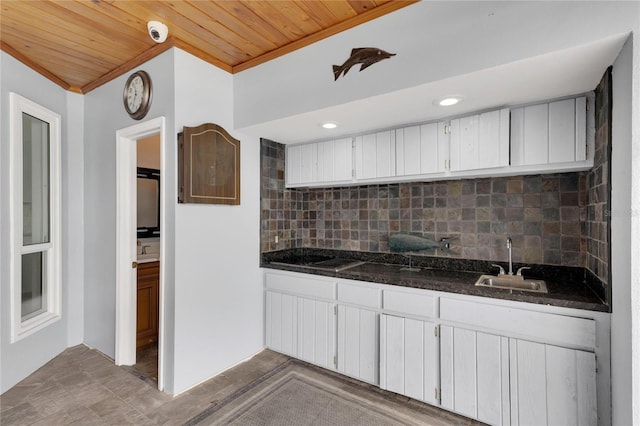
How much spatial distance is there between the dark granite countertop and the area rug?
2.72 ft

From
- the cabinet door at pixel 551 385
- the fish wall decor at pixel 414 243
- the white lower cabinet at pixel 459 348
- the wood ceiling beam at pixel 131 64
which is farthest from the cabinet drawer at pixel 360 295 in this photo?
the wood ceiling beam at pixel 131 64

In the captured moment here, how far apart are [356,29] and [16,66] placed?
8.47ft

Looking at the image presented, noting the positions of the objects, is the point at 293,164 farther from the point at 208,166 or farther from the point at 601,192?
the point at 601,192

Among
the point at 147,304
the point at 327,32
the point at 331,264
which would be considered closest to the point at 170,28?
the point at 327,32

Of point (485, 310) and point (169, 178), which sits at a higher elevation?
point (169, 178)

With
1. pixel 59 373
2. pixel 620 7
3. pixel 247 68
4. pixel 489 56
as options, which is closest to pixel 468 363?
pixel 489 56

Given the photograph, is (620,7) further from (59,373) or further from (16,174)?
(59,373)

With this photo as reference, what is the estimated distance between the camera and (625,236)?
4.50 ft

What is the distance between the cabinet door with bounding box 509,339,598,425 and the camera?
5.31 feet

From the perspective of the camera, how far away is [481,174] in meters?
2.18

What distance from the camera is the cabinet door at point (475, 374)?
5.99ft

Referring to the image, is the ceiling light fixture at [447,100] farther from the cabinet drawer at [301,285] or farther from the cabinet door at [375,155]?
the cabinet drawer at [301,285]

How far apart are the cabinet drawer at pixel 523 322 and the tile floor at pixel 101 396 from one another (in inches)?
64.7

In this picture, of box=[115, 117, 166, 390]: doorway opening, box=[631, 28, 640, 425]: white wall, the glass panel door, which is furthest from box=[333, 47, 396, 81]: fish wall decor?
the glass panel door
